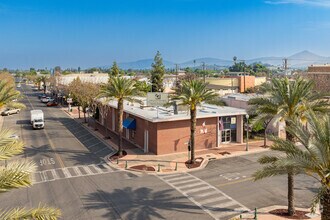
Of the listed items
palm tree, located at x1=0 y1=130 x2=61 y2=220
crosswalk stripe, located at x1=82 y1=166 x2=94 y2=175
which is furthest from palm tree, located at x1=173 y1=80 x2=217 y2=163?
palm tree, located at x1=0 y1=130 x2=61 y2=220

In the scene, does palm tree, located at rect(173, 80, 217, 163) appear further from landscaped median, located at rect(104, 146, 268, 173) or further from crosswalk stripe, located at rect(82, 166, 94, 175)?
crosswalk stripe, located at rect(82, 166, 94, 175)

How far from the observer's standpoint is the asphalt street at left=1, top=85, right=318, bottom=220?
826 inches

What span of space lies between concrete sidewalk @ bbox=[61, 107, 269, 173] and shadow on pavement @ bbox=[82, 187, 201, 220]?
6.04 metres

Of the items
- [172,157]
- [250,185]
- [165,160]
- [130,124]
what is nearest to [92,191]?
[165,160]

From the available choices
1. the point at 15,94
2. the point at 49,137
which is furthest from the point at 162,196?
the point at 49,137

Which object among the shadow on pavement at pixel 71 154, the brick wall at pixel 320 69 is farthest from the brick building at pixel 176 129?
the brick wall at pixel 320 69

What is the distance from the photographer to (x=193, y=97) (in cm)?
3114

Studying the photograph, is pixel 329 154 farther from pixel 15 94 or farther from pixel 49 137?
pixel 49 137

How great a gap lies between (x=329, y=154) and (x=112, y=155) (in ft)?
83.9

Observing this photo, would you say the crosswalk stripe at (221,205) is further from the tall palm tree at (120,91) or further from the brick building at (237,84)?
the brick building at (237,84)

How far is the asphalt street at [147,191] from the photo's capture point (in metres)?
21.0

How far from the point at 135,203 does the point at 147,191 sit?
2437 millimetres

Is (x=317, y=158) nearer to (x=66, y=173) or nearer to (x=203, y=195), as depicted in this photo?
(x=203, y=195)

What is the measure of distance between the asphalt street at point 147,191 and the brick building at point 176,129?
527 cm
